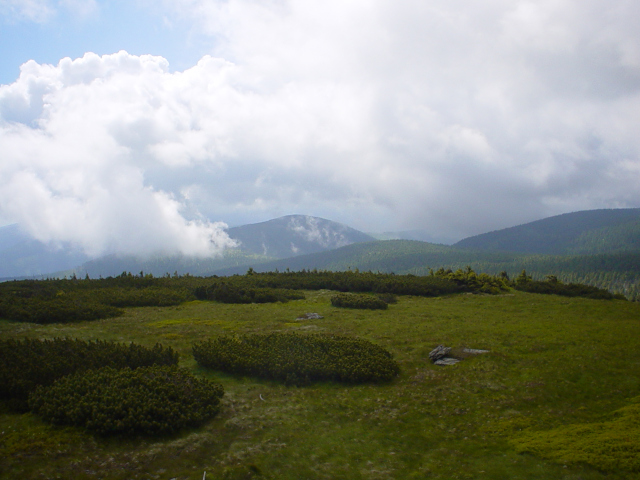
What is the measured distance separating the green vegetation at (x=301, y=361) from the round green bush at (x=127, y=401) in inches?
157

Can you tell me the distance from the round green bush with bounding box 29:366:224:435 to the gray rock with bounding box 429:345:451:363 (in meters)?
13.1

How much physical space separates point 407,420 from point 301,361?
20.8ft

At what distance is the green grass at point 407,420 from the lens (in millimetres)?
11062

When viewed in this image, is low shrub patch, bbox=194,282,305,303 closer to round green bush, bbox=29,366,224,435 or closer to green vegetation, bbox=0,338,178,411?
green vegetation, bbox=0,338,178,411

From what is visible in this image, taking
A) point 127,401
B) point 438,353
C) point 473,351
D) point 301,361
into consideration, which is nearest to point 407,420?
point 301,361

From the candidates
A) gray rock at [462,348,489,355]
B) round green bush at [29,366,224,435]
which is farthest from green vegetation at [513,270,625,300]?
round green bush at [29,366,224,435]

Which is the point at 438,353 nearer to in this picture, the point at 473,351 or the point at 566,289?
the point at 473,351

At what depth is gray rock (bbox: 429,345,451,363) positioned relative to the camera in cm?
2212

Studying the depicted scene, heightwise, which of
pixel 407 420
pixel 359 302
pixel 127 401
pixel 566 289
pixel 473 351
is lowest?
pixel 407 420

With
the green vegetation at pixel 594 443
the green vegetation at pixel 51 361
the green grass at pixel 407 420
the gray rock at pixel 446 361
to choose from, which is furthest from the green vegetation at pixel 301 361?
the green vegetation at pixel 594 443

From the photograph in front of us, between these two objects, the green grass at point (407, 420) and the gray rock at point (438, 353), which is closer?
the green grass at point (407, 420)

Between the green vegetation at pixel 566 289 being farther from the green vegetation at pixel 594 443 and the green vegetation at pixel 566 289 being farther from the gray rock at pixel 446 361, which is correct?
the green vegetation at pixel 594 443

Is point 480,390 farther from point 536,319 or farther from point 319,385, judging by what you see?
point 536,319

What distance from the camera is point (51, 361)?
15953mm
